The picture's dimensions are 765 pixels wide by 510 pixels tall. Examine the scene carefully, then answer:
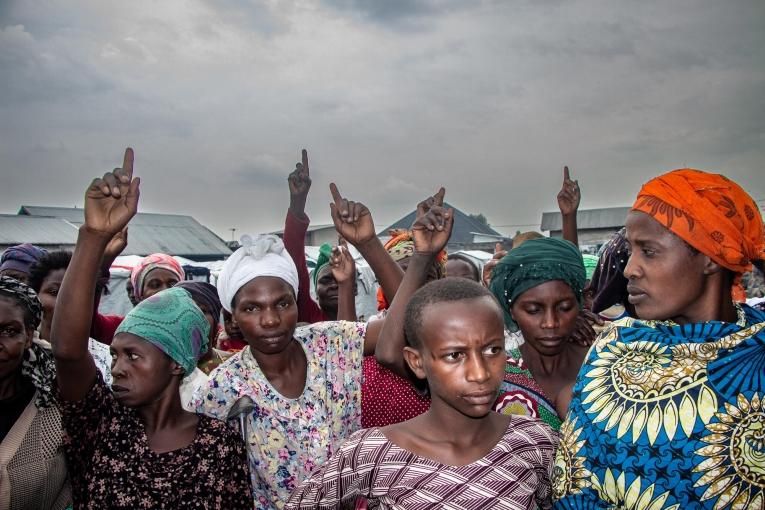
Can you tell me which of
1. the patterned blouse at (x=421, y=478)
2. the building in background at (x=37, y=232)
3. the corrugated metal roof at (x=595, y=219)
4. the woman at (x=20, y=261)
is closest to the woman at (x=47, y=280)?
the woman at (x=20, y=261)

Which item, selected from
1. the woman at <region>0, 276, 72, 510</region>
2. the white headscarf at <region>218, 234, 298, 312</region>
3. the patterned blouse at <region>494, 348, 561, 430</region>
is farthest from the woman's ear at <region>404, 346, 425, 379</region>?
the woman at <region>0, 276, 72, 510</region>

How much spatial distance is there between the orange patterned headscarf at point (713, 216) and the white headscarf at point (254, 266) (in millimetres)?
1670

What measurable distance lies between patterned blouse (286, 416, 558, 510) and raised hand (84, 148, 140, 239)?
1265 mm

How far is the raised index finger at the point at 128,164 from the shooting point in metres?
2.30

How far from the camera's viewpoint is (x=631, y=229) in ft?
6.52

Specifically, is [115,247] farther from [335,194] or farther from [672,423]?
[672,423]

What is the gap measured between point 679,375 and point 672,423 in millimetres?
156

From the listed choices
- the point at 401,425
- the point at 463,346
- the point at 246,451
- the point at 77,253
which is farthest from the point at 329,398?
the point at 77,253

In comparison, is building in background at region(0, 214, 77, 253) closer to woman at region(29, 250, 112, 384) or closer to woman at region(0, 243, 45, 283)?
woman at region(0, 243, 45, 283)

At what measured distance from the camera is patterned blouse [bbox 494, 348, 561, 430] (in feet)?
7.97

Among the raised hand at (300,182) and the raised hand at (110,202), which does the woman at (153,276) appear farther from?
the raised hand at (110,202)

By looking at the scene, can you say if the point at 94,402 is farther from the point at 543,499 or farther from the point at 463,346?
the point at 543,499

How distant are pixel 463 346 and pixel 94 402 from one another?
1.56 metres

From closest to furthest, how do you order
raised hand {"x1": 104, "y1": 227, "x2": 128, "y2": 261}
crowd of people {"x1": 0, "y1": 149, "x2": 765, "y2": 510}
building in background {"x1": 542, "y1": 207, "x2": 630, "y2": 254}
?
crowd of people {"x1": 0, "y1": 149, "x2": 765, "y2": 510} < raised hand {"x1": 104, "y1": 227, "x2": 128, "y2": 261} < building in background {"x1": 542, "y1": 207, "x2": 630, "y2": 254}
